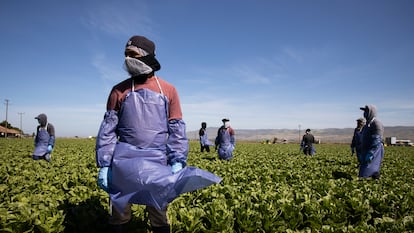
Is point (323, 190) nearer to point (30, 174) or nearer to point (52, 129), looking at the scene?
point (30, 174)

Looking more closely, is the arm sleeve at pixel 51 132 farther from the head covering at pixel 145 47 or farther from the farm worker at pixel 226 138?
the head covering at pixel 145 47

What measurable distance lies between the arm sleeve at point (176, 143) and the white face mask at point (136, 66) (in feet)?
1.75

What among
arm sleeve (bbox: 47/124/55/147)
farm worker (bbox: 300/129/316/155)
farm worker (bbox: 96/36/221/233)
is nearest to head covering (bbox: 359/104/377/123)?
farm worker (bbox: 96/36/221/233)

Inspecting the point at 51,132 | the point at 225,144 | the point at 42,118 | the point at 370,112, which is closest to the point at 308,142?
the point at 225,144

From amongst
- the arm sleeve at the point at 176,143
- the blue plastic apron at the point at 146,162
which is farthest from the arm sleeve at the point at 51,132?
the arm sleeve at the point at 176,143

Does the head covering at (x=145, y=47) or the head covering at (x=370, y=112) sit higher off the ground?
the head covering at (x=145, y=47)

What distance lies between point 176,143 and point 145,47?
95cm

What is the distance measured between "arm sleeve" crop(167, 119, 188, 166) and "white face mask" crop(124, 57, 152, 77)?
532mm

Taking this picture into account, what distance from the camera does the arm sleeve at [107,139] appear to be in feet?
8.40

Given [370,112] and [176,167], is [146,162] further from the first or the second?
[370,112]

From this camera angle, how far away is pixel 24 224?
10.0ft

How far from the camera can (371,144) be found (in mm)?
7691

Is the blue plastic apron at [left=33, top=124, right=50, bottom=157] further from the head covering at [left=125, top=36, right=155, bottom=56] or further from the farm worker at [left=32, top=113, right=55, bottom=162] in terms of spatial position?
the head covering at [left=125, top=36, right=155, bottom=56]

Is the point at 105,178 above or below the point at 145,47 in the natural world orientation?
below
